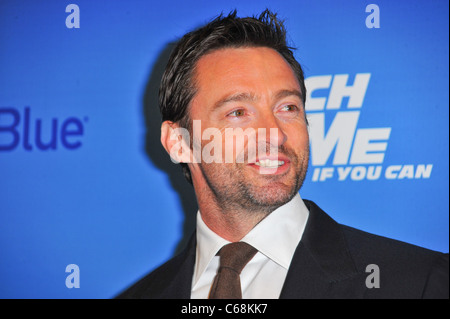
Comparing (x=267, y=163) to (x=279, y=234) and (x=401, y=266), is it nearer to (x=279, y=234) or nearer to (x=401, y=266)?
(x=279, y=234)

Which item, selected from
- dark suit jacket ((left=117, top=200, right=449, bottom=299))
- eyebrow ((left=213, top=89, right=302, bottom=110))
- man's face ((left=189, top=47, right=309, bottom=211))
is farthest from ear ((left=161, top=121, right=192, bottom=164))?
dark suit jacket ((left=117, top=200, right=449, bottom=299))

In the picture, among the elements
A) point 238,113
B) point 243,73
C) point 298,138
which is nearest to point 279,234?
point 298,138

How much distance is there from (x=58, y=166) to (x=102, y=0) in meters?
0.91

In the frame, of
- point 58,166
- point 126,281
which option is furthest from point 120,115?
point 126,281

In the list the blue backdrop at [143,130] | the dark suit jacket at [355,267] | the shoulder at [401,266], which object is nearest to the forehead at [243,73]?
the blue backdrop at [143,130]

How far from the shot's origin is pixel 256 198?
6.26 feet

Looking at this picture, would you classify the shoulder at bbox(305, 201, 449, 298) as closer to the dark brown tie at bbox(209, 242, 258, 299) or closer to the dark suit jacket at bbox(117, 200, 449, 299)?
the dark suit jacket at bbox(117, 200, 449, 299)

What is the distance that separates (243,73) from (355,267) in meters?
0.87

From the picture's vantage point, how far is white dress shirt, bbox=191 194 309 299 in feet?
6.02

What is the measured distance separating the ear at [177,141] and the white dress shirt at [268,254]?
1.44 feet

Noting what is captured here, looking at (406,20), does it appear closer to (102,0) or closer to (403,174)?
(403,174)

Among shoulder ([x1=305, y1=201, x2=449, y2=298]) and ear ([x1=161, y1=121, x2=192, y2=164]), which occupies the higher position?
ear ([x1=161, y1=121, x2=192, y2=164])

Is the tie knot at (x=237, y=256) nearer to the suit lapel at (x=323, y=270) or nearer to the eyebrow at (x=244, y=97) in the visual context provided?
the suit lapel at (x=323, y=270)

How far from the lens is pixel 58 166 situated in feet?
8.53
